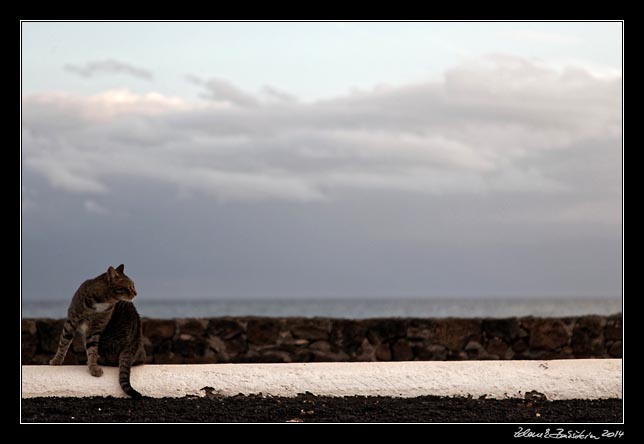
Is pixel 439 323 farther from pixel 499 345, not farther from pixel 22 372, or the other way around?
pixel 22 372

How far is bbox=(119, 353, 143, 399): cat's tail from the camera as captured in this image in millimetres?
6633

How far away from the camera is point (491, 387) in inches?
280

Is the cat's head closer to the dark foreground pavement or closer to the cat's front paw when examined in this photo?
the cat's front paw

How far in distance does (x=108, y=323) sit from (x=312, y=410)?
5.77 feet

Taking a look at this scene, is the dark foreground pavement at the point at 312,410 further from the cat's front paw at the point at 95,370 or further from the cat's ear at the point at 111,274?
Result: the cat's ear at the point at 111,274

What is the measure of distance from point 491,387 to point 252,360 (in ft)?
11.0

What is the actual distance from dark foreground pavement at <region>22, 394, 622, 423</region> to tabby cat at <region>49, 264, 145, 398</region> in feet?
Answer: 1.03

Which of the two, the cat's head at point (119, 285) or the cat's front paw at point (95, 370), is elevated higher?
the cat's head at point (119, 285)

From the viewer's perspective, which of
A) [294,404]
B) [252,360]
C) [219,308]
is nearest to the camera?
[294,404]

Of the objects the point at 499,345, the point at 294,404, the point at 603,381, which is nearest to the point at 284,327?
the point at 499,345

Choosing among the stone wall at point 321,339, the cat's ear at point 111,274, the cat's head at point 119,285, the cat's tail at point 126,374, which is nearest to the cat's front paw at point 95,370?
the cat's tail at point 126,374

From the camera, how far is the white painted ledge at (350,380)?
6828 millimetres

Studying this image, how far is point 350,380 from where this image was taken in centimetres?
702

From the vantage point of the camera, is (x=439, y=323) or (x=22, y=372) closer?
(x=22, y=372)
